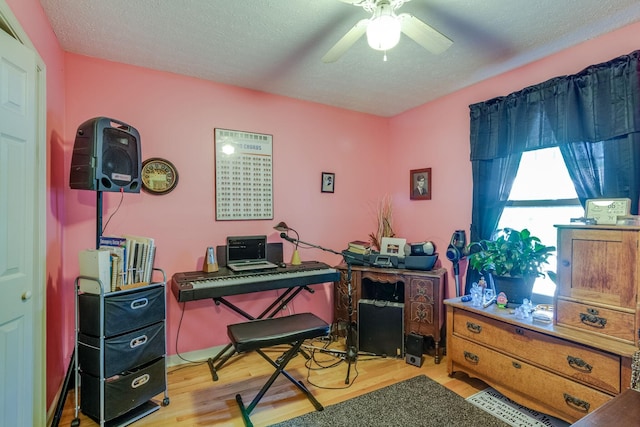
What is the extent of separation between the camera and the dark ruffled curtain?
1.92 meters

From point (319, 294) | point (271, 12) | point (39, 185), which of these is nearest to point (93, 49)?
point (39, 185)

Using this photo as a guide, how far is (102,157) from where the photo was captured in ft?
6.29

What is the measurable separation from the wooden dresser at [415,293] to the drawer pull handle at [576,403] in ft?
3.25

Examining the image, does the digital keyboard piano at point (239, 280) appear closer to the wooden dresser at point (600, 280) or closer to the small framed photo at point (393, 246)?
the small framed photo at point (393, 246)

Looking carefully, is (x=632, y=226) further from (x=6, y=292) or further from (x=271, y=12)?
(x=6, y=292)

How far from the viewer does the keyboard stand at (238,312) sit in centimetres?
263

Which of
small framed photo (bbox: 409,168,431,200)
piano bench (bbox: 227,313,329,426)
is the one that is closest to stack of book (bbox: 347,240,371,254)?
small framed photo (bbox: 409,168,431,200)

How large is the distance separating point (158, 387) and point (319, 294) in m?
1.66

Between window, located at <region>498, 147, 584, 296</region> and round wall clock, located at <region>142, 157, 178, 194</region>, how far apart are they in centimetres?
278

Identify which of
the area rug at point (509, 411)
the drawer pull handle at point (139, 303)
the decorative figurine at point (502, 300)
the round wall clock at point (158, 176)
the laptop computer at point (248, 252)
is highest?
the round wall clock at point (158, 176)

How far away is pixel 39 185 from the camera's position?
5.52 ft

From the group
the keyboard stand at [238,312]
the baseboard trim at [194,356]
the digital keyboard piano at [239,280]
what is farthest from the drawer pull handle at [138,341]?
the baseboard trim at [194,356]

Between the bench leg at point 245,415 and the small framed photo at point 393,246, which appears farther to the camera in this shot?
the small framed photo at point 393,246

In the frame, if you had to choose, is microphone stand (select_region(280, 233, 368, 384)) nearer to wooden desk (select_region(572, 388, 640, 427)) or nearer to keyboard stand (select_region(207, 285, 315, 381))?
keyboard stand (select_region(207, 285, 315, 381))
